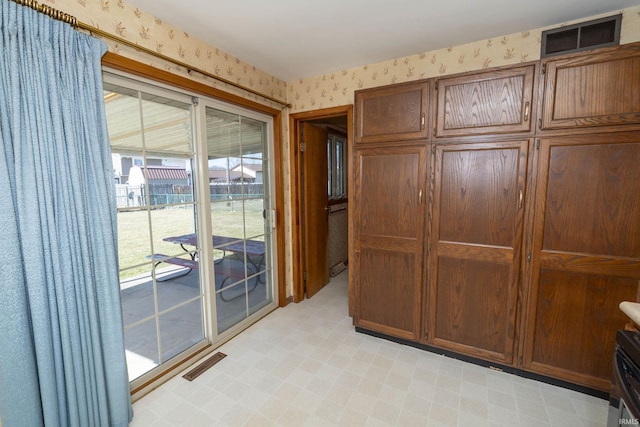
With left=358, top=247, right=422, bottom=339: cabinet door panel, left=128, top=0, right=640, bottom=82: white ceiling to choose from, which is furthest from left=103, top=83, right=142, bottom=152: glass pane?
left=358, top=247, right=422, bottom=339: cabinet door panel

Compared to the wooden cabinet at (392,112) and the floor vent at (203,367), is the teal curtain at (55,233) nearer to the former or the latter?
the floor vent at (203,367)

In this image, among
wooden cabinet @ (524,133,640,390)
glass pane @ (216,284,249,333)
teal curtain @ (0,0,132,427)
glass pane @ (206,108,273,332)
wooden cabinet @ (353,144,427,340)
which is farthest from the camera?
glass pane @ (216,284,249,333)

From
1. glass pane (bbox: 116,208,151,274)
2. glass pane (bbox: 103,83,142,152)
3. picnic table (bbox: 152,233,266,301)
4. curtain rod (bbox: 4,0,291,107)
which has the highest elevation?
curtain rod (bbox: 4,0,291,107)

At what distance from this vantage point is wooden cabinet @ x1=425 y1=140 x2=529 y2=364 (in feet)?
6.11

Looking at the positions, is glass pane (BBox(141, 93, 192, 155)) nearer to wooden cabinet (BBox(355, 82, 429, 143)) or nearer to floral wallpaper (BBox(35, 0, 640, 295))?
floral wallpaper (BBox(35, 0, 640, 295))

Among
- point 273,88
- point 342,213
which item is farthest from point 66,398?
point 342,213

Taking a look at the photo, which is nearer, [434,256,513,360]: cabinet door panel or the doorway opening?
[434,256,513,360]: cabinet door panel

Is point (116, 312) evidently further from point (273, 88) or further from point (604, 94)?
point (604, 94)

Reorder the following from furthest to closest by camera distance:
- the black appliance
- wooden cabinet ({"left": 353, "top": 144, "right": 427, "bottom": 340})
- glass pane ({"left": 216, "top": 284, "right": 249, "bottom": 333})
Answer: glass pane ({"left": 216, "top": 284, "right": 249, "bottom": 333}) < wooden cabinet ({"left": 353, "top": 144, "right": 427, "bottom": 340}) < the black appliance

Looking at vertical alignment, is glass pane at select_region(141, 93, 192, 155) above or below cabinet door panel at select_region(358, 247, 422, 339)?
above

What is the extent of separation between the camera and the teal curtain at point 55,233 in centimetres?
118

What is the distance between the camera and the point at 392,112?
216 centimetres

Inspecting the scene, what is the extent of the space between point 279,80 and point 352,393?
9.42 ft

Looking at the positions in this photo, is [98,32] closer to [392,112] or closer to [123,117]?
[123,117]
